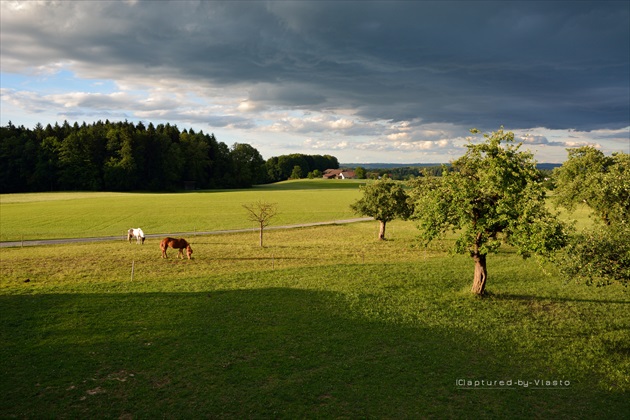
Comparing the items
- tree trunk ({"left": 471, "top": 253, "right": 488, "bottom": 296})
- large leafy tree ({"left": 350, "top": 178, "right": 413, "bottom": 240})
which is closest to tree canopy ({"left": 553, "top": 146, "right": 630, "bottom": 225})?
tree trunk ({"left": 471, "top": 253, "right": 488, "bottom": 296})

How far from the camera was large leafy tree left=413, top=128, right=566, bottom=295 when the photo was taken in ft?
74.6

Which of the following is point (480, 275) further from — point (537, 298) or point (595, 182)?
point (595, 182)

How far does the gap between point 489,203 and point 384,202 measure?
24.3m

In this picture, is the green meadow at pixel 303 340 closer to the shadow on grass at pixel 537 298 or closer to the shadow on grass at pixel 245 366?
the shadow on grass at pixel 245 366

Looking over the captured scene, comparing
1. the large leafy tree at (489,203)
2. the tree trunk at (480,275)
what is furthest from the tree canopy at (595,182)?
the tree trunk at (480,275)

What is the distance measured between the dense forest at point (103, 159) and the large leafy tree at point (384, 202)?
9214 cm

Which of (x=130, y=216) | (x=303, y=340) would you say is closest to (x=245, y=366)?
(x=303, y=340)

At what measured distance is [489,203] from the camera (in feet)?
80.7

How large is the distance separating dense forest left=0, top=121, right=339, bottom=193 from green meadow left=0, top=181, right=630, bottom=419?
301 ft

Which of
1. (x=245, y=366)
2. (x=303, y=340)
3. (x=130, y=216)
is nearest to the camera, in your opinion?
(x=245, y=366)

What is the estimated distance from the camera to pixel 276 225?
6303 centimetres

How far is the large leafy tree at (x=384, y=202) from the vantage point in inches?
1909

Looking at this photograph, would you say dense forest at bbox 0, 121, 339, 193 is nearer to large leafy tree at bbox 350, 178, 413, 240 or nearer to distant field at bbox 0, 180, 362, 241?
distant field at bbox 0, 180, 362, 241

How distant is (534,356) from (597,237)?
5882 millimetres
